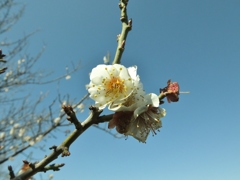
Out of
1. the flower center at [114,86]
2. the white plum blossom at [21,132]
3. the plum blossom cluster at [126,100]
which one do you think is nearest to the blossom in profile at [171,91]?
the plum blossom cluster at [126,100]

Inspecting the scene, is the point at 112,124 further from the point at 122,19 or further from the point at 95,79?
the point at 122,19

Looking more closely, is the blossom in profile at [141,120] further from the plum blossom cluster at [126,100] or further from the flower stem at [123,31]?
the flower stem at [123,31]

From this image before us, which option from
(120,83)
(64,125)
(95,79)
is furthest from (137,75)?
(64,125)

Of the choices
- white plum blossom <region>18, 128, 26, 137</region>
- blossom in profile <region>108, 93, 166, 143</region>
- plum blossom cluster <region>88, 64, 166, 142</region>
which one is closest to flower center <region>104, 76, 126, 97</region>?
plum blossom cluster <region>88, 64, 166, 142</region>

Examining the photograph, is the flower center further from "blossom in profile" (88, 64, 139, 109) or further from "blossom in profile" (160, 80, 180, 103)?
"blossom in profile" (160, 80, 180, 103)

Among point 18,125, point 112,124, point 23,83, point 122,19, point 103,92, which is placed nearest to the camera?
point 112,124

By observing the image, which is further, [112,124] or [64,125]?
[64,125]

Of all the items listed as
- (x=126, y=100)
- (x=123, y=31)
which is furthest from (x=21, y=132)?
(x=126, y=100)

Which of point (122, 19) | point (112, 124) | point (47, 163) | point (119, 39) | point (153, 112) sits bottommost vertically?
point (47, 163)

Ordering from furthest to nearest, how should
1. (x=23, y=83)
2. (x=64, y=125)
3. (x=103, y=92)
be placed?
(x=23, y=83)
(x=64, y=125)
(x=103, y=92)

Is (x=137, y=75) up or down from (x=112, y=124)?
up
